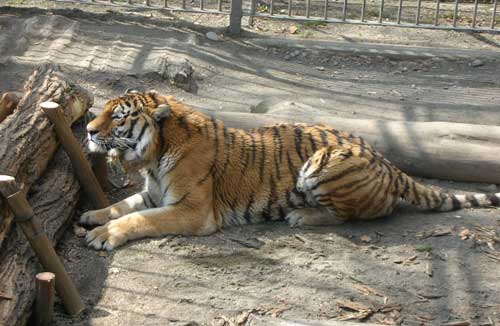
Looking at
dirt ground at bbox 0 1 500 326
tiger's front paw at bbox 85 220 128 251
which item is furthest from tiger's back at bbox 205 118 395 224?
tiger's front paw at bbox 85 220 128 251

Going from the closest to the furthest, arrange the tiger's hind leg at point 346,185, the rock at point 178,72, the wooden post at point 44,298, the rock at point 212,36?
the wooden post at point 44,298, the tiger's hind leg at point 346,185, the rock at point 178,72, the rock at point 212,36

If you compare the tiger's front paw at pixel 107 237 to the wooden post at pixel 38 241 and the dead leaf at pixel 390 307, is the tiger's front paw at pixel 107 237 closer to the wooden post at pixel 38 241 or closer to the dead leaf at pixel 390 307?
the wooden post at pixel 38 241

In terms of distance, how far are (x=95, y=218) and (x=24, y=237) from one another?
38.2 inches

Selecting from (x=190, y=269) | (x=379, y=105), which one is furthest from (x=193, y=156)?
(x=379, y=105)

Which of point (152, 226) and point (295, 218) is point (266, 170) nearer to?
point (295, 218)

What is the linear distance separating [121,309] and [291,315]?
0.89 meters

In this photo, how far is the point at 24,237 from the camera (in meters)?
4.05

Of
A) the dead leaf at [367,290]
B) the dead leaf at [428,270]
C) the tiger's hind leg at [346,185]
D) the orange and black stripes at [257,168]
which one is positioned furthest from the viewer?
the tiger's hind leg at [346,185]

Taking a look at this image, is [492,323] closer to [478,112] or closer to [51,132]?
[51,132]

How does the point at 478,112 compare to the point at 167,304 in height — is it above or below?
above

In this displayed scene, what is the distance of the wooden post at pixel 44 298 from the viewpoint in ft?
11.9

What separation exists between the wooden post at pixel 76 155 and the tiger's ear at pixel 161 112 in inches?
20.6

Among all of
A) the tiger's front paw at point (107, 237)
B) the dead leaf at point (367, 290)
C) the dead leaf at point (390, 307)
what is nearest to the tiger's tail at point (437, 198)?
the dead leaf at point (367, 290)

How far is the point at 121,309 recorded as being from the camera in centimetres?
404
